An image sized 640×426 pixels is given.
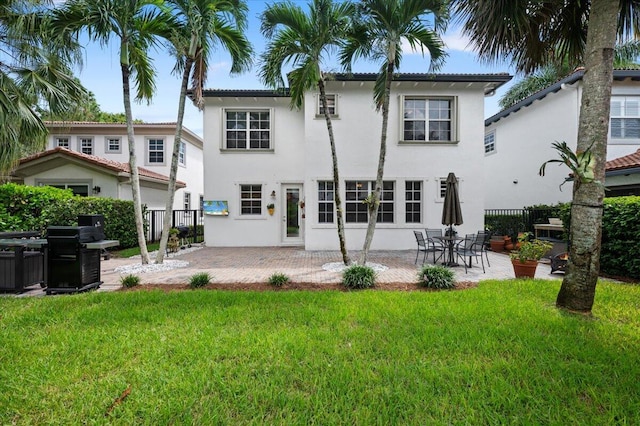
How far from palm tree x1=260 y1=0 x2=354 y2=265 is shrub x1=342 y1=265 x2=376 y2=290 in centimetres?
198

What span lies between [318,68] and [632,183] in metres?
11.8

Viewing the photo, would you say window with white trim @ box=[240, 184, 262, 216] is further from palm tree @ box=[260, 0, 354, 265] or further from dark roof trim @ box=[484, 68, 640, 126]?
dark roof trim @ box=[484, 68, 640, 126]

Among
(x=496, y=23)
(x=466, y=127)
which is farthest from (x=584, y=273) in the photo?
(x=466, y=127)

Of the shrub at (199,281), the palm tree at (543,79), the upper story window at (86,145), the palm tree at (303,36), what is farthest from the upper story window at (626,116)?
the upper story window at (86,145)

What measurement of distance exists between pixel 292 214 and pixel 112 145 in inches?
557

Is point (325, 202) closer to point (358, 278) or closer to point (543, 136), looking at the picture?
point (358, 278)

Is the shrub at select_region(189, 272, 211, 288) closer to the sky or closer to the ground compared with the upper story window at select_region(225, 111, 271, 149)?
closer to the ground

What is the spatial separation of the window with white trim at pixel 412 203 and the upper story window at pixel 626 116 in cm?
913

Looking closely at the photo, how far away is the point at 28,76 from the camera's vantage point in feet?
24.8

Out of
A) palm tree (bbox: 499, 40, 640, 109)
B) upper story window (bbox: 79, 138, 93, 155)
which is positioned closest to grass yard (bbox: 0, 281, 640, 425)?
palm tree (bbox: 499, 40, 640, 109)

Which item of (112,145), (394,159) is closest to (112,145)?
(112,145)

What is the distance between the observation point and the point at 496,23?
17.1 feet

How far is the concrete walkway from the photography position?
7055 mm

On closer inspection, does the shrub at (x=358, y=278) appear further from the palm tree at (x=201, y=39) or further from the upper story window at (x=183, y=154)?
the upper story window at (x=183, y=154)
